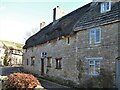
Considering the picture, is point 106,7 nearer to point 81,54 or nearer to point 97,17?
point 97,17

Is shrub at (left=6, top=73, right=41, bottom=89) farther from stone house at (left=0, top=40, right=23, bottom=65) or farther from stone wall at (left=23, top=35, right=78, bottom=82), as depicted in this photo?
stone house at (left=0, top=40, right=23, bottom=65)

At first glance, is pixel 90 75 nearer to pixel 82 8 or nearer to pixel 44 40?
pixel 82 8

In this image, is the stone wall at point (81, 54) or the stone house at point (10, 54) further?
the stone house at point (10, 54)

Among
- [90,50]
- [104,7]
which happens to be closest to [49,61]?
[90,50]

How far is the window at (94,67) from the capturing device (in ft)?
68.8

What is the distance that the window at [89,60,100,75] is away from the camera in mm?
20969

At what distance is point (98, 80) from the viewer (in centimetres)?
2059

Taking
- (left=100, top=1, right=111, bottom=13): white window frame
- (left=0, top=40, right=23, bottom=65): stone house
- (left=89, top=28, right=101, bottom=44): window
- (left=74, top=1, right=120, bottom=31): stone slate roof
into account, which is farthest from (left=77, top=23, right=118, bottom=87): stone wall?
(left=0, top=40, right=23, bottom=65): stone house

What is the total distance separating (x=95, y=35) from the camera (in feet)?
70.9

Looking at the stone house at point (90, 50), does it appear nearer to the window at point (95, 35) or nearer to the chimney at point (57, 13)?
the window at point (95, 35)

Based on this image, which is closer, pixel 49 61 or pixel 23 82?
pixel 23 82

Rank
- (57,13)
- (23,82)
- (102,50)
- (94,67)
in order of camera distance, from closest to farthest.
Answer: (23,82)
(102,50)
(94,67)
(57,13)

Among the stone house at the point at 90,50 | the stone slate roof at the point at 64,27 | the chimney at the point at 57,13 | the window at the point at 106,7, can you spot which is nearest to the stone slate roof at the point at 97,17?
the stone house at the point at 90,50

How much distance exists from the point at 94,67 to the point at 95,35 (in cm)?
280
